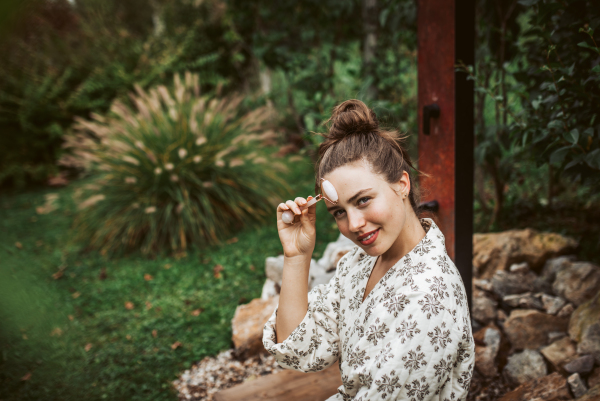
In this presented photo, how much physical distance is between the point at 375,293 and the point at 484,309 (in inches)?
56.7

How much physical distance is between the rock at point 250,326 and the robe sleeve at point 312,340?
1161 millimetres

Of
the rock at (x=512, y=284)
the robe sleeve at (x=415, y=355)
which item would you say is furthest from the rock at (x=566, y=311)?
the robe sleeve at (x=415, y=355)

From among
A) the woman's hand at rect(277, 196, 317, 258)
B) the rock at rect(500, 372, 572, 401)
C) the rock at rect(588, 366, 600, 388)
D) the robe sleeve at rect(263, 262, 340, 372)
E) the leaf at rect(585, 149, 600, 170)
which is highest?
the leaf at rect(585, 149, 600, 170)

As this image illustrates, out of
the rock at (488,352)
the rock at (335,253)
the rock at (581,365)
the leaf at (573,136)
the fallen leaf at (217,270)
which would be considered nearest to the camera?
the leaf at (573,136)

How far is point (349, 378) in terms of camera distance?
1262 mm

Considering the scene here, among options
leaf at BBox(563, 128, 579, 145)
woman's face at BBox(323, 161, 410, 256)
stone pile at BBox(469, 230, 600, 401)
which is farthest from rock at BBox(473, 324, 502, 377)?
woman's face at BBox(323, 161, 410, 256)

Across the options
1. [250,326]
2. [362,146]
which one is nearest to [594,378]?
[362,146]

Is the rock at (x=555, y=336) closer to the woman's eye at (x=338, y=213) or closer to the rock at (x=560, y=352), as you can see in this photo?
the rock at (x=560, y=352)

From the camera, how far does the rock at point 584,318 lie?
2012 mm

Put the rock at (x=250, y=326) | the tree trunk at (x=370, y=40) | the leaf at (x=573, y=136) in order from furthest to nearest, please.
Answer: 1. the tree trunk at (x=370, y=40)
2. the rock at (x=250, y=326)
3. the leaf at (x=573, y=136)

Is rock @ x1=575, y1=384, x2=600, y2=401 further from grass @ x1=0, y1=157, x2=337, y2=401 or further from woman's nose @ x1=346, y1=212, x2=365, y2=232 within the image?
grass @ x1=0, y1=157, x2=337, y2=401

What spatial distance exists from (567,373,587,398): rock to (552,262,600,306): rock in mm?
688

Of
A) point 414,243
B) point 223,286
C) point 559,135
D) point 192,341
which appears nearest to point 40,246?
point 223,286

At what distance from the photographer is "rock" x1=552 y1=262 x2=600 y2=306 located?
7.77 ft
